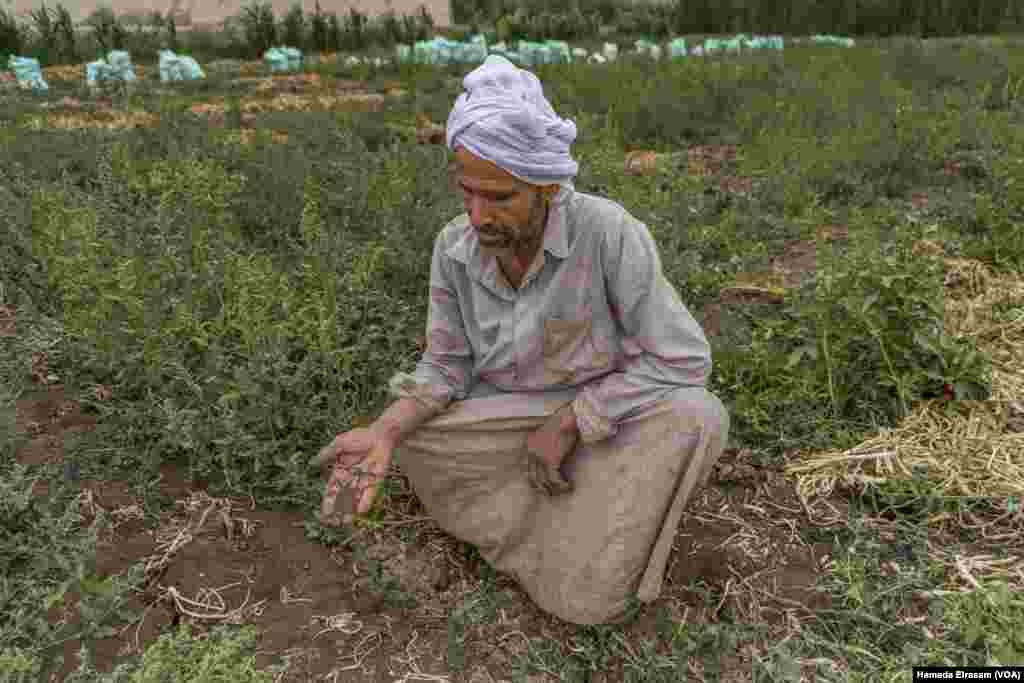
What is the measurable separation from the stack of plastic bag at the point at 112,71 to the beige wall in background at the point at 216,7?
5.82 meters

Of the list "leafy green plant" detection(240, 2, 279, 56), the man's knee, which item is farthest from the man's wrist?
"leafy green plant" detection(240, 2, 279, 56)

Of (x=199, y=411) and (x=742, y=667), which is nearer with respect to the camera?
(x=742, y=667)

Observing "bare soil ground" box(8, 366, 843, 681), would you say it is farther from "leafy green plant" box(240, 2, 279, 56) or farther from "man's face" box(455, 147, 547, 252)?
"leafy green plant" box(240, 2, 279, 56)

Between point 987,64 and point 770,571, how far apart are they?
9.42 meters

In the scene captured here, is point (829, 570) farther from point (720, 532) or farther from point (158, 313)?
point (158, 313)

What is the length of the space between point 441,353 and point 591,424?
0.47m

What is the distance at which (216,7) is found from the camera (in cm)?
1577

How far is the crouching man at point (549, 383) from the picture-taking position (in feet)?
6.26

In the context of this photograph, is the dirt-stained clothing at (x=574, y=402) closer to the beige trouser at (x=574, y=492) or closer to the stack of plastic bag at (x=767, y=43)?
the beige trouser at (x=574, y=492)

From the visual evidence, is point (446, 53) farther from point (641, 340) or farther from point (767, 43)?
point (641, 340)

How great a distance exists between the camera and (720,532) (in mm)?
2521

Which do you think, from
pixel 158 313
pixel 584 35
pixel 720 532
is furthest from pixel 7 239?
pixel 584 35

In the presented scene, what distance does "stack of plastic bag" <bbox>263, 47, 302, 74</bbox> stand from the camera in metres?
10.2

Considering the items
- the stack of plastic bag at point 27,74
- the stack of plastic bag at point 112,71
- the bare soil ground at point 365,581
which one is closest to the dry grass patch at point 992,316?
the bare soil ground at point 365,581
